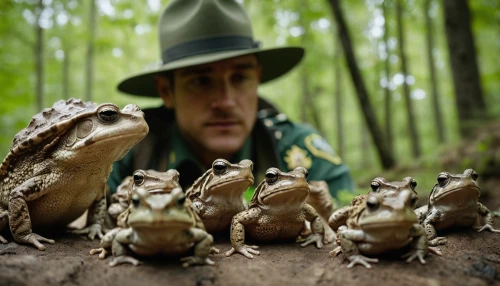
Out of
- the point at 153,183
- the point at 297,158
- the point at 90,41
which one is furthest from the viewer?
the point at 90,41

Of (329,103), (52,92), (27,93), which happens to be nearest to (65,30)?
(27,93)

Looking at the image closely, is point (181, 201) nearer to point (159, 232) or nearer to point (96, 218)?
point (159, 232)

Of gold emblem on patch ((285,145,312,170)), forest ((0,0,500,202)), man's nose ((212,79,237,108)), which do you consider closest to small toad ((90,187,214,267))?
man's nose ((212,79,237,108))

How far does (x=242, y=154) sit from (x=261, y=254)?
2810mm

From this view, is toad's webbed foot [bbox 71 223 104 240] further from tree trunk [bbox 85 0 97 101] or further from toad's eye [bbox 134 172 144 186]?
tree trunk [bbox 85 0 97 101]

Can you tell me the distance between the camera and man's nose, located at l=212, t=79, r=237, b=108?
4.62 meters

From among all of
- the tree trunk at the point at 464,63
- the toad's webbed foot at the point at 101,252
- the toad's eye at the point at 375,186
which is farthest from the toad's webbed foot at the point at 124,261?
the tree trunk at the point at 464,63

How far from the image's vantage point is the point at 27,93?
40.0ft

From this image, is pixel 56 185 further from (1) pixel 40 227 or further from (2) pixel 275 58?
(2) pixel 275 58

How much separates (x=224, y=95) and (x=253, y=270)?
2.76 m

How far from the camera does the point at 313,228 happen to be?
120 inches

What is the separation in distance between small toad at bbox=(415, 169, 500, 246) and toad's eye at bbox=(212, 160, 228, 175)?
5.27 ft

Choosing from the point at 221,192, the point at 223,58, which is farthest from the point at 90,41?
the point at 221,192

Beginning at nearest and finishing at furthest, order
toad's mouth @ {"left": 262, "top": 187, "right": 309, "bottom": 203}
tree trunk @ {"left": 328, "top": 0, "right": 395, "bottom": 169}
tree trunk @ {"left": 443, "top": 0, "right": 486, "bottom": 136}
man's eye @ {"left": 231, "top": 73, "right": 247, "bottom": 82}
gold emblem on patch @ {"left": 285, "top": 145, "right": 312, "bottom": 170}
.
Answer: toad's mouth @ {"left": 262, "top": 187, "right": 309, "bottom": 203} < man's eye @ {"left": 231, "top": 73, "right": 247, "bottom": 82} < gold emblem on patch @ {"left": 285, "top": 145, "right": 312, "bottom": 170} < tree trunk @ {"left": 328, "top": 0, "right": 395, "bottom": 169} < tree trunk @ {"left": 443, "top": 0, "right": 486, "bottom": 136}
